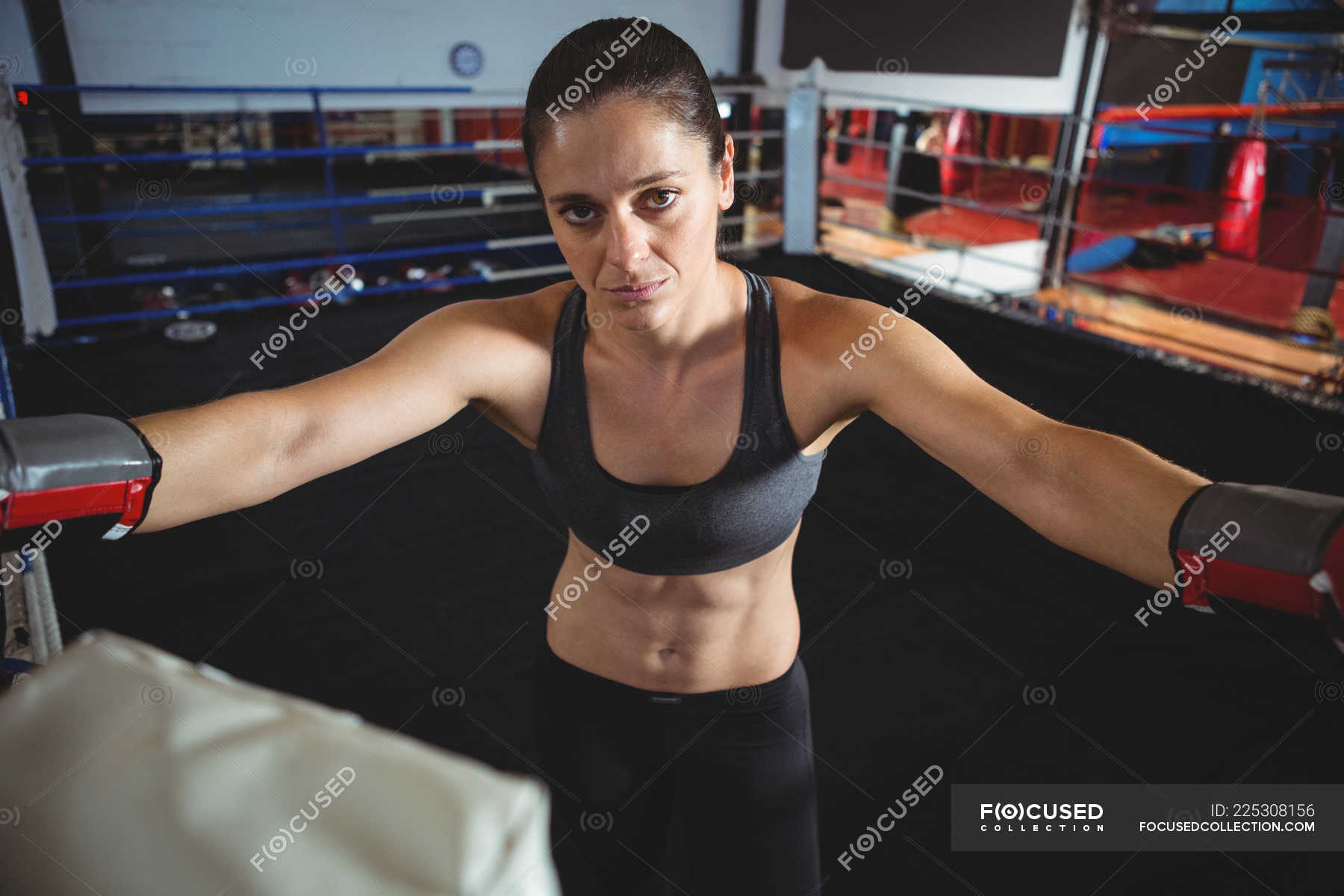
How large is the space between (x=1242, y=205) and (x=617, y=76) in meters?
5.85

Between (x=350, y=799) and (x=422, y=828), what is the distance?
0.09 feet

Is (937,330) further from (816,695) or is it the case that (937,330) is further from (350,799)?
(350,799)

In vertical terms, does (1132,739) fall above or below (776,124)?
below

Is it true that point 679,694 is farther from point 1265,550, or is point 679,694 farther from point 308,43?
point 308,43

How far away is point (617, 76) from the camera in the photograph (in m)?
0.89

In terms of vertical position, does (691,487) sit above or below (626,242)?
below

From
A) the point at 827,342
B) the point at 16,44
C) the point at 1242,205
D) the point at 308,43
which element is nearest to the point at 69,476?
the point at 827,342

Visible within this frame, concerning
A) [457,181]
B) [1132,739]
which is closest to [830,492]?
[1132,739]

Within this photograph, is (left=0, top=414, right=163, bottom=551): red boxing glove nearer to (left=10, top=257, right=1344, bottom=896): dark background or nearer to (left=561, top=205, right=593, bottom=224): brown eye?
(left=561, top=205, right=593, bottom=224): brown eye

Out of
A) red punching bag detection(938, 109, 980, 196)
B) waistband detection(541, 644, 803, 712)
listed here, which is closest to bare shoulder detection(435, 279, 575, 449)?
waistband detection(541, 644, 803, 712)

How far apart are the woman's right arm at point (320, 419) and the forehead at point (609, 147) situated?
245 mm

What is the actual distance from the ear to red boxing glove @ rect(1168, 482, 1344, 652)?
2.08ft

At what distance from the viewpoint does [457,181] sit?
6711 mm

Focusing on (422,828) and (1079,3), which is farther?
(1079,3)
